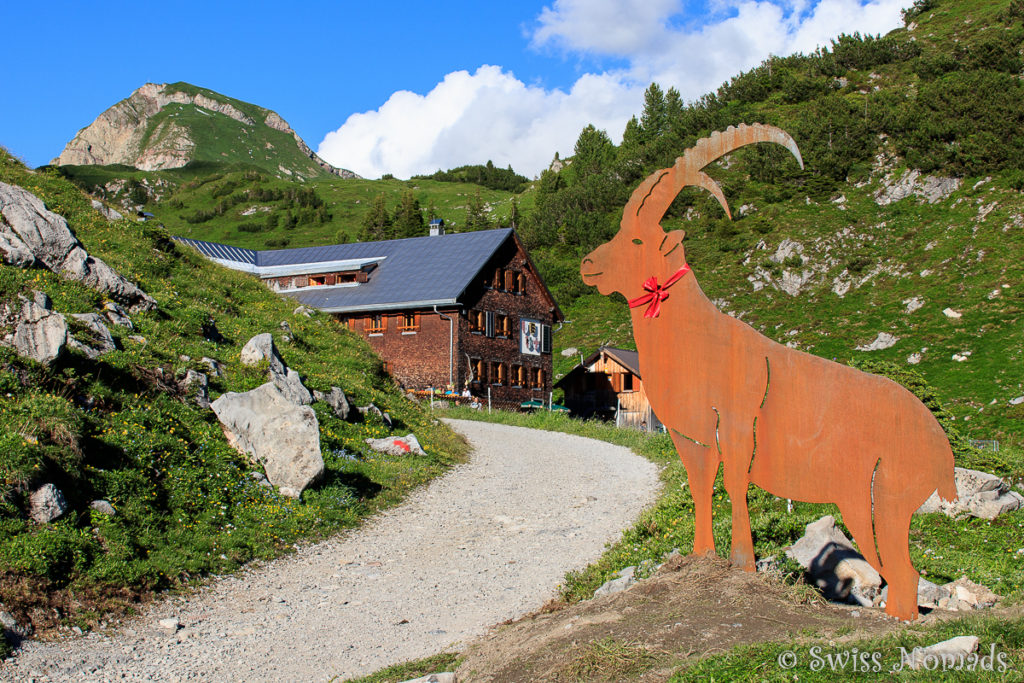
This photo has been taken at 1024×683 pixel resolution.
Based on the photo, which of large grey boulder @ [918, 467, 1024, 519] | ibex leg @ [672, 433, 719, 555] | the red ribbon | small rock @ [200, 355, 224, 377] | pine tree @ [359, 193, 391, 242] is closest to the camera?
→ ibex leg @ [672, 433, 719, 555]

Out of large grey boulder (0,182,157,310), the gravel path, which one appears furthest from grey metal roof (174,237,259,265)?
the gravel path

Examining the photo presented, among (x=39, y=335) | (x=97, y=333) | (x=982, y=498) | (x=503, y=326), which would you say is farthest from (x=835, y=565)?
(x=503, y=326)

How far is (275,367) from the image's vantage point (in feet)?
61.6

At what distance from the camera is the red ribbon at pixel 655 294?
8.91m

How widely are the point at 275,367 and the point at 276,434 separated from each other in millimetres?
4741

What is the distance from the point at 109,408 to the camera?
13.8m

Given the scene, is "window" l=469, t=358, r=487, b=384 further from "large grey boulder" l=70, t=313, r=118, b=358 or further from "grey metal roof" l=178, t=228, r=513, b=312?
"large grey boulder" l=70, t=313, r=118, b=358

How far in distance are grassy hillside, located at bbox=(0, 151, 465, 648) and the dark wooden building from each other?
1562 cm

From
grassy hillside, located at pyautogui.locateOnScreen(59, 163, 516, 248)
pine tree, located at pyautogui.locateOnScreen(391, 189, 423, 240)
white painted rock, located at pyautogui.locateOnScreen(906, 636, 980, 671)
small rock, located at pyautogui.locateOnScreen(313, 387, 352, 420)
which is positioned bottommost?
white painted rock, located at pyautogui.locateOnScreen(906, 636, 980, 671)

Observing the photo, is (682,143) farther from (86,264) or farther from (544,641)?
(544,641)

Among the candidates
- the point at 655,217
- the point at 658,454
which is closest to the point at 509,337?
the point at 658,454

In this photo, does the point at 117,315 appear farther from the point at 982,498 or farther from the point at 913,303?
the point at 913,303

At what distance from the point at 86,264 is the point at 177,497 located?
9407 mm

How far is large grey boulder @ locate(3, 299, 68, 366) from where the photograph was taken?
43.0 feet
